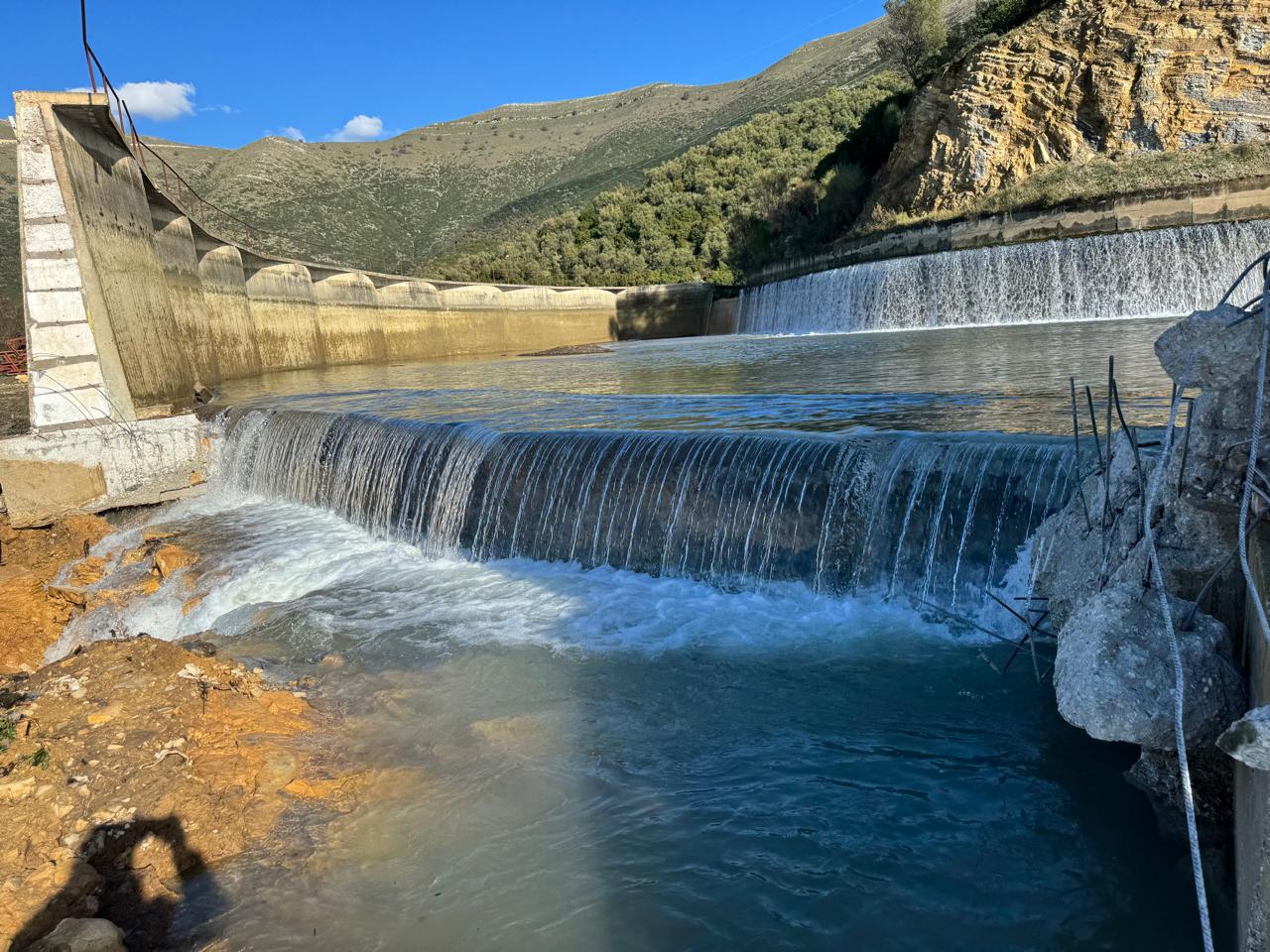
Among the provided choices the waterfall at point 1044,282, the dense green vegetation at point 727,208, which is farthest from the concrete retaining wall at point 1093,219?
the dense green vegetation at point 727,208

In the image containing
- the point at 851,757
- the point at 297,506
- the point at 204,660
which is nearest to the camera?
the point at 851,757

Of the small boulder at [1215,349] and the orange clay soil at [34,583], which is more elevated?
the small boulder at [1215,349]

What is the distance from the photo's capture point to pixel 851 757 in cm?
375

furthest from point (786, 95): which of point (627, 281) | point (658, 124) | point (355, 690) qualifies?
point (355, 690)

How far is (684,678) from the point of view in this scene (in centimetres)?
471

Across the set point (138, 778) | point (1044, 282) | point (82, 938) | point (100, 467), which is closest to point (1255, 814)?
point (82, 938)

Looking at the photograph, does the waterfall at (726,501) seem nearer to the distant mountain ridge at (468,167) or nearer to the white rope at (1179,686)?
the white rope at (1179,686)

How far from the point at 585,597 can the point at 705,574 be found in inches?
36.4

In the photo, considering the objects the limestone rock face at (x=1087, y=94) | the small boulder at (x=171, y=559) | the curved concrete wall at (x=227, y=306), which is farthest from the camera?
the limestone rock face at (x=1087, y=94)

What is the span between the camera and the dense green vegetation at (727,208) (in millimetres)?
33844

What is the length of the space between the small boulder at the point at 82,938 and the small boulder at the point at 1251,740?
314 cm

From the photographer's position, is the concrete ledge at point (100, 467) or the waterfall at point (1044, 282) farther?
the waterfall at point (1044, 282)

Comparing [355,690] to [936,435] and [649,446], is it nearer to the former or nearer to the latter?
[649,446]

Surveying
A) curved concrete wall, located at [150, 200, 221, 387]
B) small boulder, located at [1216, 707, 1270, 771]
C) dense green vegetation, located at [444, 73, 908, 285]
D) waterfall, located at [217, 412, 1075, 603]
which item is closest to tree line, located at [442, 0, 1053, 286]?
dense green vegetation, located at [444, 73, 908, 285]
